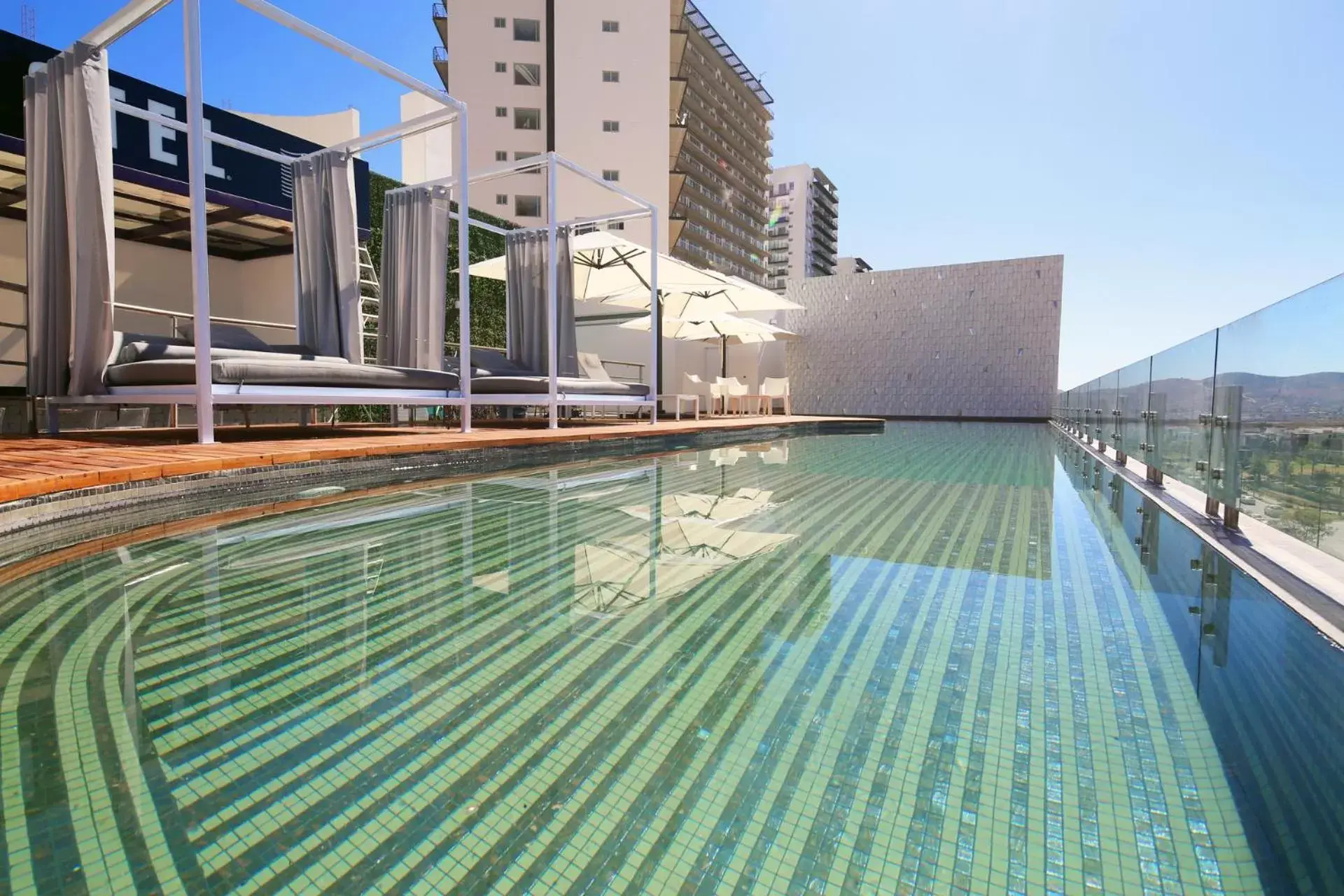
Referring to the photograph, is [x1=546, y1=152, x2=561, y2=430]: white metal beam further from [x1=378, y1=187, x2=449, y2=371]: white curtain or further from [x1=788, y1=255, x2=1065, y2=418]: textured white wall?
[x1=788, y1=255, x2=1065, y2=418]: textured white wall

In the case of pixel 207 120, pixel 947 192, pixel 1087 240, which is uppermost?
pixel 947 192

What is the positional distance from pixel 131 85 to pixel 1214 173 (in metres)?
29.6

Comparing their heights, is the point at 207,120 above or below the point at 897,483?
above

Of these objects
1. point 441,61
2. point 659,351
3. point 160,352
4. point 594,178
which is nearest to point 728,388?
point 659,351

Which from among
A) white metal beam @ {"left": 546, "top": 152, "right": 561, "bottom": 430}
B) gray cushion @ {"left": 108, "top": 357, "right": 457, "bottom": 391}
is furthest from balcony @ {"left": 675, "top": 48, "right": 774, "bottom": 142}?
gray cushion @ {"left": 108, "top": 357, "right": 457, "bottom": 391}

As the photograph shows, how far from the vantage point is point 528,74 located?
25.0m

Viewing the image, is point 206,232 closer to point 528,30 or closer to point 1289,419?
point 1289,419

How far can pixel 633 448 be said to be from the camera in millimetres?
6113

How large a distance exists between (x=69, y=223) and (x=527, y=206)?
74.7 feet

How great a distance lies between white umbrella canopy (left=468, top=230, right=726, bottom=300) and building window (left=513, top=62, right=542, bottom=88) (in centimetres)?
1998

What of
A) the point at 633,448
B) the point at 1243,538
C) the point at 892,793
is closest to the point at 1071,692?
the point at 892,793

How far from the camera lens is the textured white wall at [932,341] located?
47.4 ft

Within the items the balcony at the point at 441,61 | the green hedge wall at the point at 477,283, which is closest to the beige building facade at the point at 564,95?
the balcony at the point at 441,61

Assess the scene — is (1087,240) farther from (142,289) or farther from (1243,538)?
(142,289)
